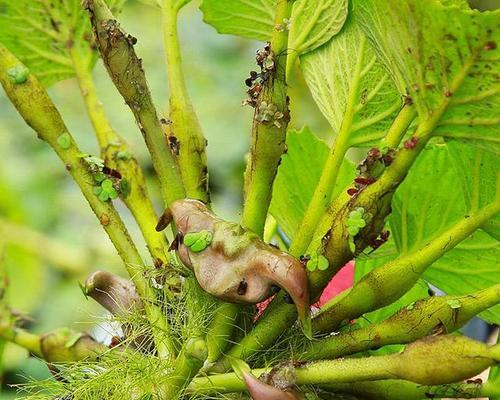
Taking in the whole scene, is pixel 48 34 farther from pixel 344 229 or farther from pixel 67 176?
pixel 67 176

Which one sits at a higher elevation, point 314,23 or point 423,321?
point 314,23

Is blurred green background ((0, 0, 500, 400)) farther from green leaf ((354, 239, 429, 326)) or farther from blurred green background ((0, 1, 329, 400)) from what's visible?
green leaf ((354, 239, 429, 326))

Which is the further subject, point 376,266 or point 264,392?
point 376,266

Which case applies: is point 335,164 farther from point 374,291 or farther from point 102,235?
point 102,235

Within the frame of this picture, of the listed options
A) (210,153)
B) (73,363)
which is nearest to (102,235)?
(210,153)

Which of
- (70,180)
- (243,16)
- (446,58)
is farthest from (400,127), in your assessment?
(70,180)

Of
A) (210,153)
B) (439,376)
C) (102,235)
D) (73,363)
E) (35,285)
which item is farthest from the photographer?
(210,153)
